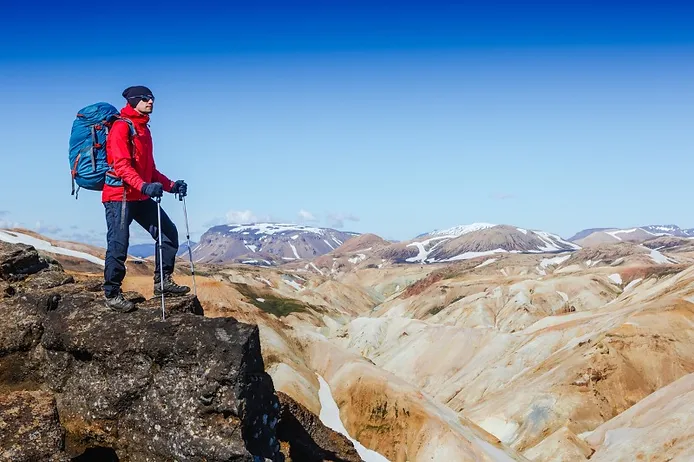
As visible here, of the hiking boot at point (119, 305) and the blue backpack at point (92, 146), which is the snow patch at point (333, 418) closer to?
the hiking boot at point (119, 305)

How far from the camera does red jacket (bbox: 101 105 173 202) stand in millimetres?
11039

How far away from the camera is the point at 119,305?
11.5 m

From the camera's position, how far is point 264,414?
1182cm

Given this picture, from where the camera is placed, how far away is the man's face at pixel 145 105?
37.9 ft

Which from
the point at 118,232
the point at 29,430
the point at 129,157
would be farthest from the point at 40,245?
the point at 29,430

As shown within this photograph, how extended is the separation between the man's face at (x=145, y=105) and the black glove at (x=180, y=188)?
2.01 metres

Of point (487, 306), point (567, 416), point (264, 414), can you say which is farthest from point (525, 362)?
point (264, 414)

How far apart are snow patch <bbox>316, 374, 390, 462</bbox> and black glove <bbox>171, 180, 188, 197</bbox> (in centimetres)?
3515

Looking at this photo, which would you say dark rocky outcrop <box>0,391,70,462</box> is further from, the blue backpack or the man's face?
the man's face

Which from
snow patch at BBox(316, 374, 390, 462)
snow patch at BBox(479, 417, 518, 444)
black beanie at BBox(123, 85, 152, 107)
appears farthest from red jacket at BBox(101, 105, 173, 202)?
snow patch at BBox(479, 417, 518, 444)

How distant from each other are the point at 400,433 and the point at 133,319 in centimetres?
3942

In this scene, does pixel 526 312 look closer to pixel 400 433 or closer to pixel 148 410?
pixel 400 433

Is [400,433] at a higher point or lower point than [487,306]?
higher

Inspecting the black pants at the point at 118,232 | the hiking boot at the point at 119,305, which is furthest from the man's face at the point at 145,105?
the hiking boot at the point at 119,305
